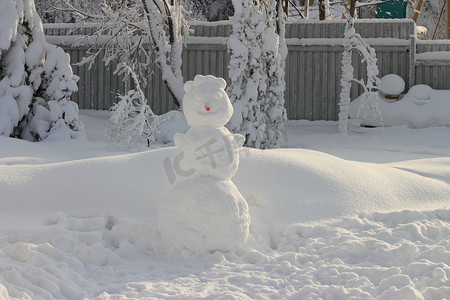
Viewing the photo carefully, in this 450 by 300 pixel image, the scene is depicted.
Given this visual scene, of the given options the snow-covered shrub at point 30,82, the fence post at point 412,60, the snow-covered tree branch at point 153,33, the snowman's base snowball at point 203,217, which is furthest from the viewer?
the fence post at point 412,60

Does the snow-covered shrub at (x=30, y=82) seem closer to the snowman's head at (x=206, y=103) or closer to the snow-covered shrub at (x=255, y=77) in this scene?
the snow-covered shrub at (x=255, y=77)

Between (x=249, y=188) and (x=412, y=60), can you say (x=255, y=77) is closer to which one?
(x=249, y=188)

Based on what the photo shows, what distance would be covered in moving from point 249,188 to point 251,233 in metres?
0.77

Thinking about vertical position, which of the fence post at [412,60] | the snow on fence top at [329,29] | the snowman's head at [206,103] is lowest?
the snowman's head at [206,103]

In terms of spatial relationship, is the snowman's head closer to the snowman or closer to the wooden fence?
the snowman

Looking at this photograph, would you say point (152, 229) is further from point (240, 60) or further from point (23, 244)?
point (240, 60)

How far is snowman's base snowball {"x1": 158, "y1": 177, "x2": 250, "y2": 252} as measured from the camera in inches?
185

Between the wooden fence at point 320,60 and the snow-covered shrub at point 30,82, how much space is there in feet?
9.87

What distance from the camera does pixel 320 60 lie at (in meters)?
12.4

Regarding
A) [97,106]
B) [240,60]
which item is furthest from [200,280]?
[97,106]

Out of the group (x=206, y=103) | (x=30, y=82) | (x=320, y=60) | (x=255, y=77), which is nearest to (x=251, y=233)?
(x=206, y=103)

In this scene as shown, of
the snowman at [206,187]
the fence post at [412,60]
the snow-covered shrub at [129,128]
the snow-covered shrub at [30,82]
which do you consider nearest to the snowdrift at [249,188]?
the snowman at [206,187]

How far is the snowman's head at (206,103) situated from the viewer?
4918 mm

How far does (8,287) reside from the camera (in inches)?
154
